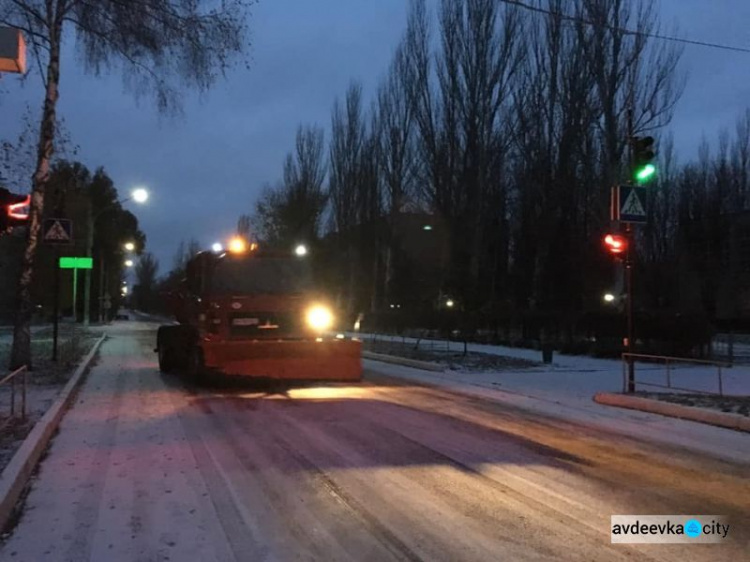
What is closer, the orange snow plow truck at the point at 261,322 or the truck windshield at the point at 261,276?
the orange snow plow truck at the point at 261,322

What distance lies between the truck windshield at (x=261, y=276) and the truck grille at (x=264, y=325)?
53cm

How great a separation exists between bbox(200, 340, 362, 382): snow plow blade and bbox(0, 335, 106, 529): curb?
2734 millimetres

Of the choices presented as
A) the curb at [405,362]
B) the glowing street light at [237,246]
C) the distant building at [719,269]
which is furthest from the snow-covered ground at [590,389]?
the distant building at [719,269]

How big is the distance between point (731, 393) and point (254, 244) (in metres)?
10.0

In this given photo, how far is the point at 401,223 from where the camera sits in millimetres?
48844

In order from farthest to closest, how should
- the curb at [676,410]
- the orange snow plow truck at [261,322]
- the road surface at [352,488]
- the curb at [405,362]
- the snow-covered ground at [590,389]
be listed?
the curb at [405,362] < the orange snow plow truck at [261,322] < the curb at [676,410] < the snow-covered ground at [590,389] < the road surface at [352,488]

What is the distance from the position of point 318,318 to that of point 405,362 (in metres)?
7.63

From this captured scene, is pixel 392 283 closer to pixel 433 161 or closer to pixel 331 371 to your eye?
pixel 433 161

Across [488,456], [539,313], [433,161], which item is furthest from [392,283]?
[488,456]

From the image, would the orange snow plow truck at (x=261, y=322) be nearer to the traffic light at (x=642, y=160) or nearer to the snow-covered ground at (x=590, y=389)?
the snow-covered ground at (x=590, y=389)

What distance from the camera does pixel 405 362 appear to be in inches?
882

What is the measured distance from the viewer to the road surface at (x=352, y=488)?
5430 millimetres

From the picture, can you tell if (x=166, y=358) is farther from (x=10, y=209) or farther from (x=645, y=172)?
(x=10, y=209)

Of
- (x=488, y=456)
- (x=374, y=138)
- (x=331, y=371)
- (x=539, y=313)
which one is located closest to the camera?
(x=488, y=456)
